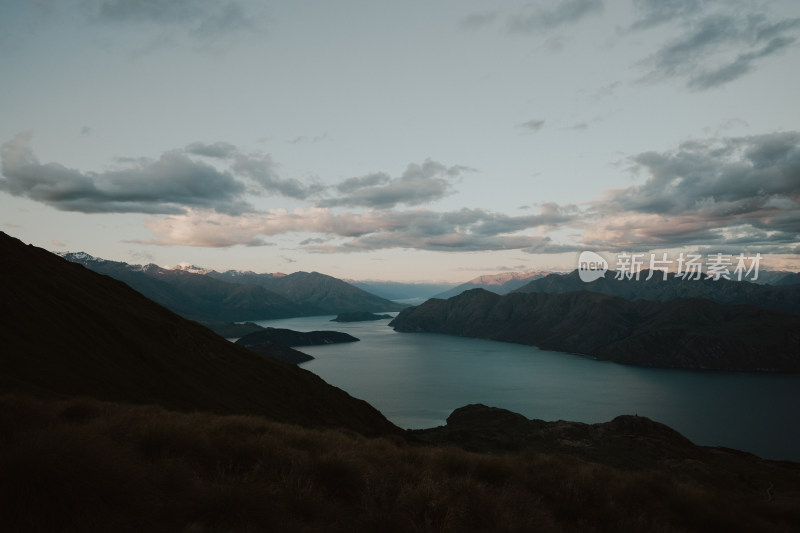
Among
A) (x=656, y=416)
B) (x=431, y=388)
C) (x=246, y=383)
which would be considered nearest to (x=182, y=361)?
(x=246, y=383)

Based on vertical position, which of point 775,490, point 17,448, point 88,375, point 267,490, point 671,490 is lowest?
point 775,490

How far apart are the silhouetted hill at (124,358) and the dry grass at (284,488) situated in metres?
21.3

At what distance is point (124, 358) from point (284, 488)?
45727 millimetres

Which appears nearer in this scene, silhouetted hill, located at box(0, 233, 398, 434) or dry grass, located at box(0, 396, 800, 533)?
dry grass, located at box(0, 396, 800, 533)

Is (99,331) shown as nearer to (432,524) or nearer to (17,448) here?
(17,448)

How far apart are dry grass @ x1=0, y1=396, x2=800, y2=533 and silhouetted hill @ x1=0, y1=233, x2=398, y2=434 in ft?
69.8

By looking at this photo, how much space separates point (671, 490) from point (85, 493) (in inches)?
677

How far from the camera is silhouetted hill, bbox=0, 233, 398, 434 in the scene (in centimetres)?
3525

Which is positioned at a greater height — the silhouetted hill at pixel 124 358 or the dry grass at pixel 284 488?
the dry grass at pixel 284 488

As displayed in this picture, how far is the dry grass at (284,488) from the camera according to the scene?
26.4ft

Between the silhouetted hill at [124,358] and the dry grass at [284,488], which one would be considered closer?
the dry grass at [284,488]

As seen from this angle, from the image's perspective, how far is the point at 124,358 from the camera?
46438 millimetres

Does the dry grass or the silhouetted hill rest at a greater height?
the dry grass

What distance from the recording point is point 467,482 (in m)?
11.7
